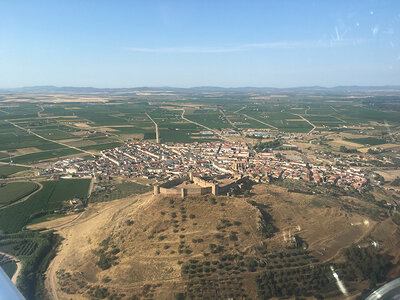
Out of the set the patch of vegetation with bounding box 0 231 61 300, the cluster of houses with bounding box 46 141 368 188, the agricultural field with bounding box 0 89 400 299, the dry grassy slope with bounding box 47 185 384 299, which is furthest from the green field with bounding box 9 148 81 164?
the dry grassy slope with bounding box 47 185 384 299

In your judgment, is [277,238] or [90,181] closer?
[277,238]

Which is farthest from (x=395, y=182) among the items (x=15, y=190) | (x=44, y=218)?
(x=15, y=190)

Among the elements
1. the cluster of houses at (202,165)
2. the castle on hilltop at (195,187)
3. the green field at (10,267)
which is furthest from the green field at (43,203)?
the castle on hilltop at (195,187)

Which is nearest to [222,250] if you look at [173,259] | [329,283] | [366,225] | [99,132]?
[173,259]

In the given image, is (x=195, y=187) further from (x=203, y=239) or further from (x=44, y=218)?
(x=44, y=218)

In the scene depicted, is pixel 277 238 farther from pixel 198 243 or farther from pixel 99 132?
pixel 99 132
